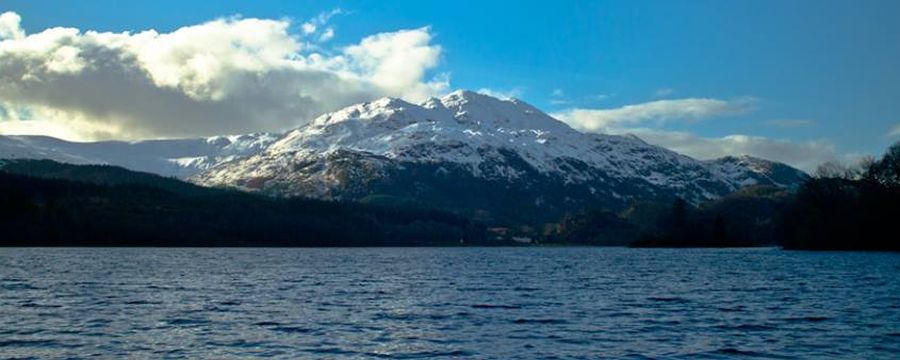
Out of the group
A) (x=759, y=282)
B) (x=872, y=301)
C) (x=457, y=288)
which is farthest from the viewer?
(x=759, y=282)

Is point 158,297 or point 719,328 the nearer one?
point 719,328

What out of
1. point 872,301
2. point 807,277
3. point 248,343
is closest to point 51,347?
point 248,343

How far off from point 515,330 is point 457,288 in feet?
130

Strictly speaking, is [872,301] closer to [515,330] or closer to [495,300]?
[495,300]

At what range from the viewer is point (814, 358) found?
4625 cm

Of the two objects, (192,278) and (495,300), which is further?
(192,278)

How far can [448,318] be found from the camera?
213ft

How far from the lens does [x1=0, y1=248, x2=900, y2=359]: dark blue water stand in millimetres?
48969

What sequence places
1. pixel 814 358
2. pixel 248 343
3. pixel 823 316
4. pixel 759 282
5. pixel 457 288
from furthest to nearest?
pixel 759 282 < pixel 457 288 < pixel 823 316 < pixel 248 343 < pixel 814 358

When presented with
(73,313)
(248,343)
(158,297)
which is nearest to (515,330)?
(248,343)

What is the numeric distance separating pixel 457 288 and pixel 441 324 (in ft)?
118

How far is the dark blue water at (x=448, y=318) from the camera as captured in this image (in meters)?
49.0

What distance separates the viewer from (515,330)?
57625 mm

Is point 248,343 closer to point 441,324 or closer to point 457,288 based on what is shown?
point 441,324
